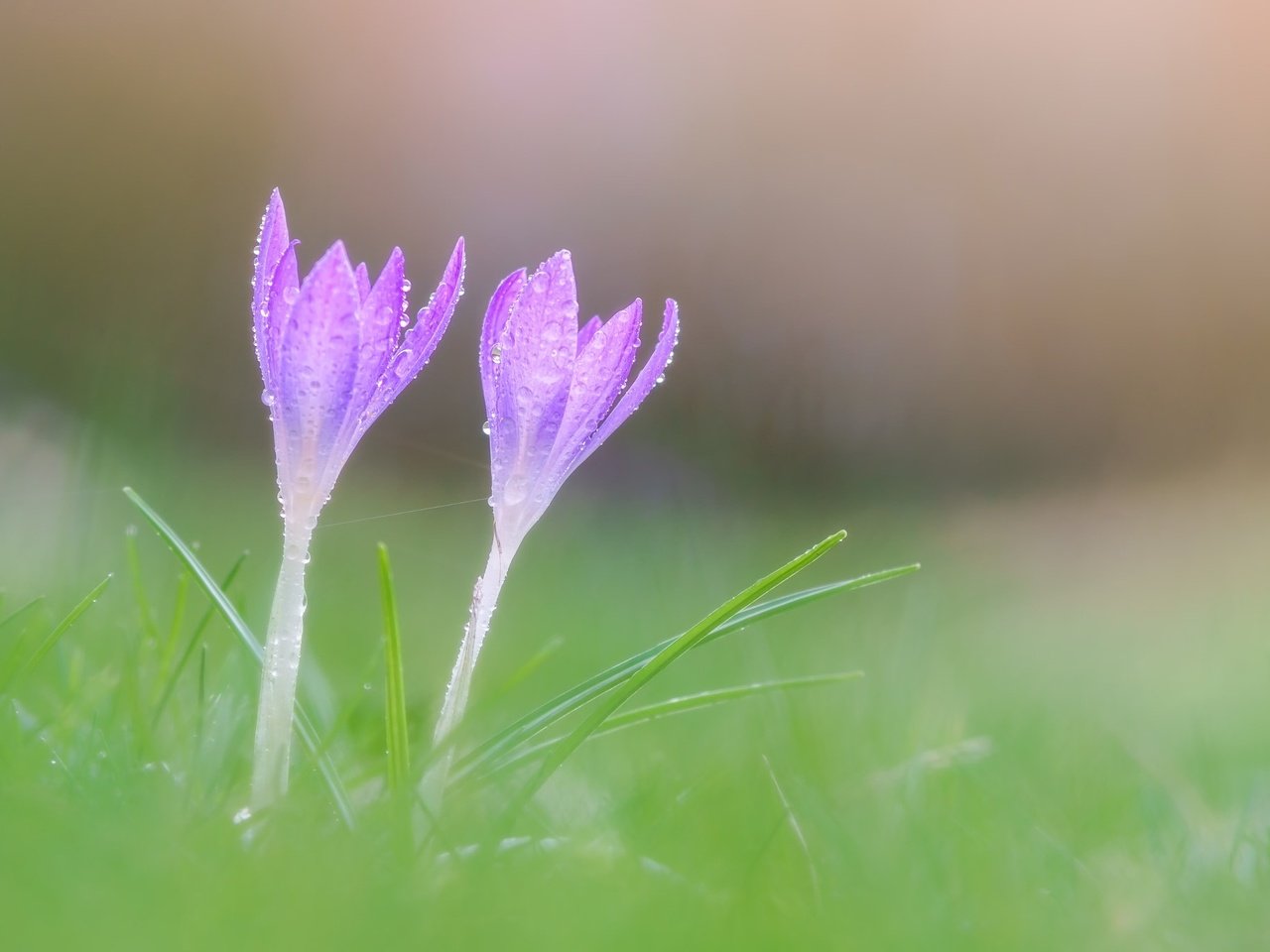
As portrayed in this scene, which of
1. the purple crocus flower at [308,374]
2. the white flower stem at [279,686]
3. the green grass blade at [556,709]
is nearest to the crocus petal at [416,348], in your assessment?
the purple crocus flower at [308,374]

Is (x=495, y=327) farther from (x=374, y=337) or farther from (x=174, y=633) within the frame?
(x=174, y=633)

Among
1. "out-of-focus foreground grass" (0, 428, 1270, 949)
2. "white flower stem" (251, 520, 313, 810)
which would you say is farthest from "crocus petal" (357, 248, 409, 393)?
"out-of-focus foreground grass" (0, 428, 1270, 949)

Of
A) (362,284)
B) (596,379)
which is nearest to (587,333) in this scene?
(596,379)

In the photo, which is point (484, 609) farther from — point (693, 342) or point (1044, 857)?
point (693, 342)

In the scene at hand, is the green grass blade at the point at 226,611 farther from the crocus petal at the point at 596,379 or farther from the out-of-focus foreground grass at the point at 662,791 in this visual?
the crocus petal at the point at 596,379

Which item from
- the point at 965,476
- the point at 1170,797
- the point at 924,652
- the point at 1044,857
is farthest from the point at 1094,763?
the point at 965,476

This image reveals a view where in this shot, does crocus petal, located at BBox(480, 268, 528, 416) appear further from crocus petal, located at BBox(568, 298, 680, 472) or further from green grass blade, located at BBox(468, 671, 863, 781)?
green grass blade, located at BBox(468, 671, 863, 781)

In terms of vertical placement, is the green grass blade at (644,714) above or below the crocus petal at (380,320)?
below
